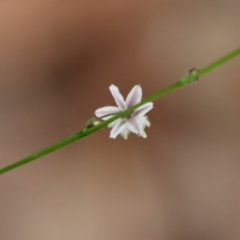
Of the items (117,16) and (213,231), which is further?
(117,16)

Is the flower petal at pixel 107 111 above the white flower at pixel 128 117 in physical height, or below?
above

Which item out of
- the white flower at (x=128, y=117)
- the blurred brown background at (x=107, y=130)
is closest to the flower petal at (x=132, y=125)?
the white flower at (x=128, y=117)

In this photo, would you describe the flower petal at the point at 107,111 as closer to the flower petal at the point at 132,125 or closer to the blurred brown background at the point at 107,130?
the flower petal at the point at 132,125

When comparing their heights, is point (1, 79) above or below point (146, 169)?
above

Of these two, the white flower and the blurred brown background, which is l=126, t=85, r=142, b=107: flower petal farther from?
the blurred brown background

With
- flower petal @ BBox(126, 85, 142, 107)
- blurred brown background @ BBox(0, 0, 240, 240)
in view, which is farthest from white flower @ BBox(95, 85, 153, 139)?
blurred brown background @ BBox(0, 0, 240, 240)

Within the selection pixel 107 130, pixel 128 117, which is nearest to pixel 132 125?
pixel 128 117

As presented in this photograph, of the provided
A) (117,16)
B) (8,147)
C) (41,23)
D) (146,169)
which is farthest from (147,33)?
(8,147)

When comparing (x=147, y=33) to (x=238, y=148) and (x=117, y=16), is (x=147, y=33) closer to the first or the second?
(x=117, y=16)
